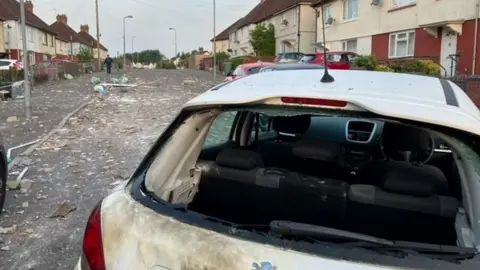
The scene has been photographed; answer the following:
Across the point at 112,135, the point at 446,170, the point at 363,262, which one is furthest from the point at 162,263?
the point at 112,135

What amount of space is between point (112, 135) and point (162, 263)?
9.09m

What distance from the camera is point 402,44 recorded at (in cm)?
2439

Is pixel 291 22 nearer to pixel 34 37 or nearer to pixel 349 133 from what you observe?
pixel 34 37

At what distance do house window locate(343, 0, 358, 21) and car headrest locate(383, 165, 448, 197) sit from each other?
93.3ft

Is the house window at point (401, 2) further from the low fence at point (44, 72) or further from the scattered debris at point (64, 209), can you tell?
the scattered debris at point (64, 209)

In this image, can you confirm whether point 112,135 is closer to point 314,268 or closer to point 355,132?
point 355,132

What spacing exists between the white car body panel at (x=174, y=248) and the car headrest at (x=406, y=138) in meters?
1.68

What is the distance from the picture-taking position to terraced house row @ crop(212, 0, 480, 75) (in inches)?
741

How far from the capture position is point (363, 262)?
1.60 metres

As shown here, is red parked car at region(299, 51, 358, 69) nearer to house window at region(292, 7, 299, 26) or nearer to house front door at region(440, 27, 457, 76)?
house front door at region(440, 27, 457, 76)

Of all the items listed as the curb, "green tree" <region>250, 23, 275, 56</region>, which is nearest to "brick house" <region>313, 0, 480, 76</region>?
the curb

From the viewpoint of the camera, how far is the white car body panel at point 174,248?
164 cm

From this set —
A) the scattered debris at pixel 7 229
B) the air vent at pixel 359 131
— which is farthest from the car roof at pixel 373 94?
the scattered debris at pixel 7 229

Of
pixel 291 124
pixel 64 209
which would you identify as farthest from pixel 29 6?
pixel 291 124
